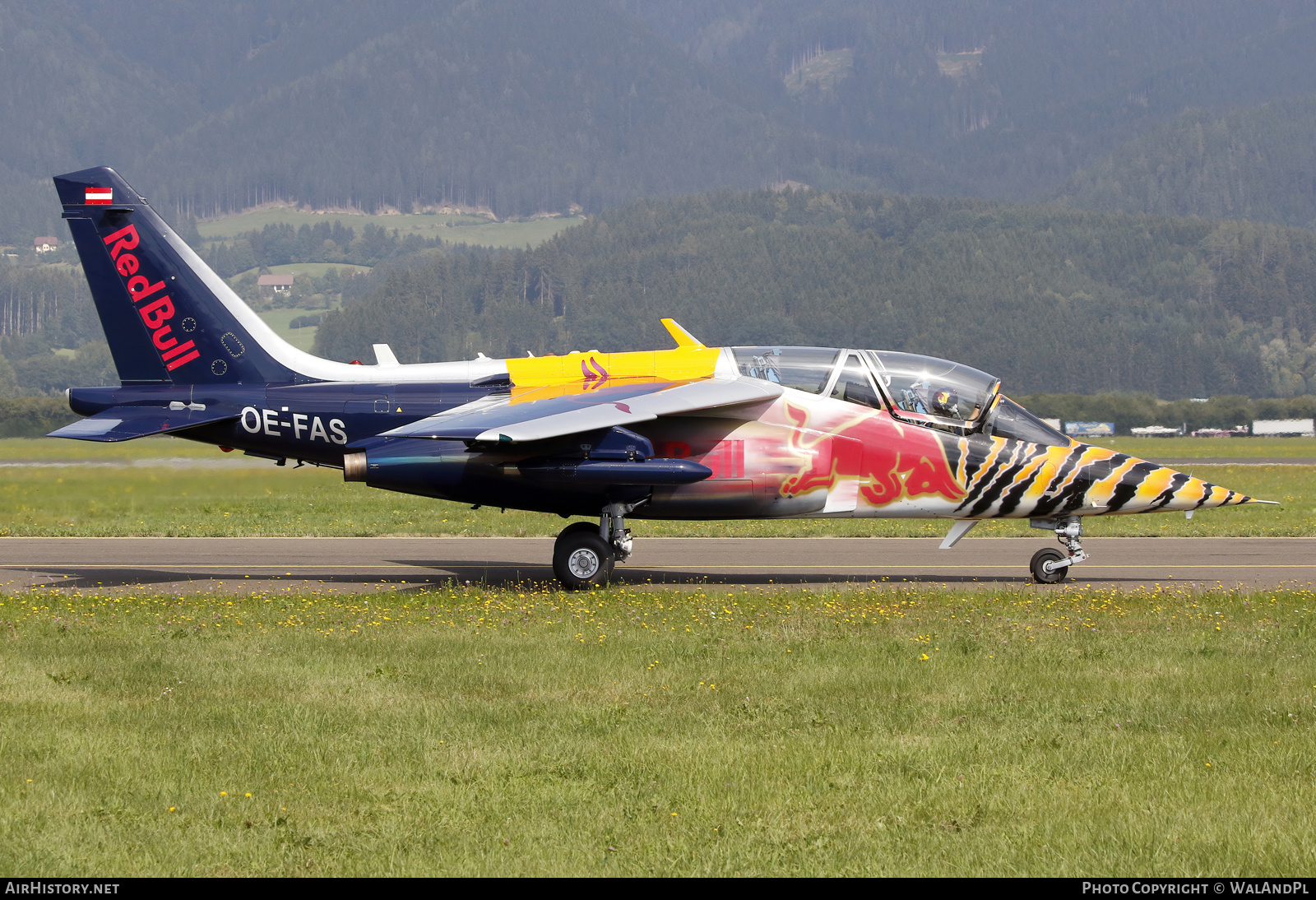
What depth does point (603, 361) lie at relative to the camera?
18312mm

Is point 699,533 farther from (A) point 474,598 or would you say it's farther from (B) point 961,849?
(B) point 961,849

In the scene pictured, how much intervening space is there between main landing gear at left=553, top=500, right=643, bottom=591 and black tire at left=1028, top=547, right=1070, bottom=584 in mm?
5724

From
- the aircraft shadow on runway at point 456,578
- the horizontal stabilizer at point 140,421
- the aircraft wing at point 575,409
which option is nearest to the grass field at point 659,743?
the aircraft wing at point 575,409

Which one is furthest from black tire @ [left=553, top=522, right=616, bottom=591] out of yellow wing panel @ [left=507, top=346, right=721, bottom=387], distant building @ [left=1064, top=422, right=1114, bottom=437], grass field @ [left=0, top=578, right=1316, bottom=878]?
distant building @ [left=1064, top=422, right=1114, bottom=437]

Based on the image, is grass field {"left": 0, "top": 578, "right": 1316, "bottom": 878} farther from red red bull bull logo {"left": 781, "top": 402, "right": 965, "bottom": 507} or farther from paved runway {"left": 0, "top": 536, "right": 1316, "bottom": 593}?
paved runway {"left": 0, "top": 536, "right": 1316, "bottom": 593}

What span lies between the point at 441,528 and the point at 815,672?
16214mm

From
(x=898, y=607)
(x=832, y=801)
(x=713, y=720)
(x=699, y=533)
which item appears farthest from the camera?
(x=699, y=533)

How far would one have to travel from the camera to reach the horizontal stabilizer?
17.6 m

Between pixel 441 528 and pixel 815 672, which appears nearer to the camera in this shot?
pixel 815 672

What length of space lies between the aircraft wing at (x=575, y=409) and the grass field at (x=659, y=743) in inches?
93.3

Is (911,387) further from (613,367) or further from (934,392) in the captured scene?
(613,367)

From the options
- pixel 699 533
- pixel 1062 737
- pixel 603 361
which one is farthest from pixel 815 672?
pixel 699 533

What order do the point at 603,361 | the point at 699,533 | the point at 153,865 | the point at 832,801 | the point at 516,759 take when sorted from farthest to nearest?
the point at 699,533, the point at 603,361, the point at 516,759, the point at 832,801, the point at 153,865

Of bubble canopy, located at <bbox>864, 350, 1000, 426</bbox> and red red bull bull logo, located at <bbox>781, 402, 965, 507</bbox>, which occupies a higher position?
bubble canopy, located at <bbox>864, 350, 1000, 426</bbox>
